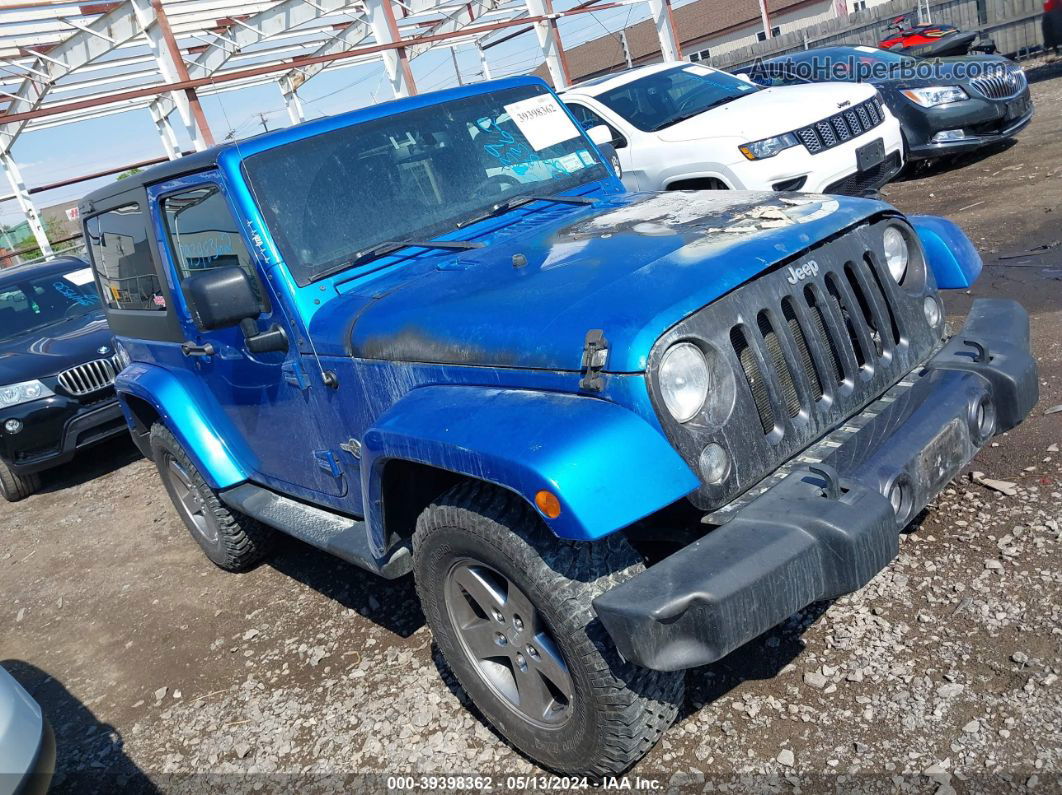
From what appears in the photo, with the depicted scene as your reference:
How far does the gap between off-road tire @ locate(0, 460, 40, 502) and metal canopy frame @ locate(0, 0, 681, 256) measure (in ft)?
22.4

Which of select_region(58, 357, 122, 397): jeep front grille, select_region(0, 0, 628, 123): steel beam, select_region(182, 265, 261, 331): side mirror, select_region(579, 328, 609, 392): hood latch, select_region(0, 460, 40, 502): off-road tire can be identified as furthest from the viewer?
select_region(0, 0, 628, 123): steel beam

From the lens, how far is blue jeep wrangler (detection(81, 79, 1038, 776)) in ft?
7.48

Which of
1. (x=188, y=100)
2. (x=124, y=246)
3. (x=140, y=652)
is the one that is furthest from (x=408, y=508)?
(x=188, y=100)

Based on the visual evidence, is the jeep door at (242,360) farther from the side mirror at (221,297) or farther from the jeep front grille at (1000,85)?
the jeep front grille at (1000,85)

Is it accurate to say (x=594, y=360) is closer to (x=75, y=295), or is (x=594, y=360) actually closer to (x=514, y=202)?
(x=514, y=202)

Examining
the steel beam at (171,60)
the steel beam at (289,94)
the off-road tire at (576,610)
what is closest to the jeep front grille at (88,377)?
the off-road tire at (576,610)

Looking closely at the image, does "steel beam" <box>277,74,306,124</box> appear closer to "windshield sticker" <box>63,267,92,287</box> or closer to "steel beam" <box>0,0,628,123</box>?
"steel beam" <box>0,0,628,123</box>

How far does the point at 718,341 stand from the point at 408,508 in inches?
47.2

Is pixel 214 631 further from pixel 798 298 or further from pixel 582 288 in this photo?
pixel 798 298

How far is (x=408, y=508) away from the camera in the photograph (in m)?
3.03

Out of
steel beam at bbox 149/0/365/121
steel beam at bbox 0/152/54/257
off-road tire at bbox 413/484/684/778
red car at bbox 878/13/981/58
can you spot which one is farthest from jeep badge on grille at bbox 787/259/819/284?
steel beam at bbox 0/152/54/257

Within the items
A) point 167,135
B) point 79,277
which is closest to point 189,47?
point 167,135

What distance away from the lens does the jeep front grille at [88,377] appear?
6941 millimetres

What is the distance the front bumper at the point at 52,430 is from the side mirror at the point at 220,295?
4285mm
